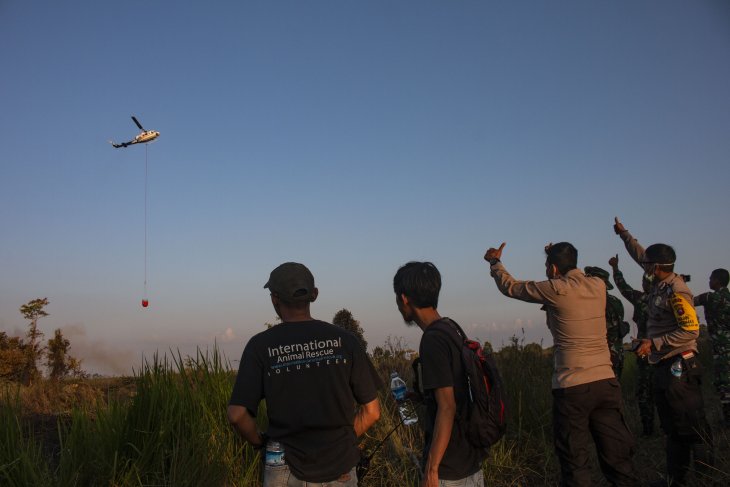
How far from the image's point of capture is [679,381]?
5.05 m

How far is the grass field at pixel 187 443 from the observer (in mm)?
4656

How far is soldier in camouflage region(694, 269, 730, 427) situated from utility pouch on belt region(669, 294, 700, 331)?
2.73 m

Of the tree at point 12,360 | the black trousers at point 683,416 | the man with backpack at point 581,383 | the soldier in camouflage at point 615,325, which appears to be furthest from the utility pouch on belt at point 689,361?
the tree at point 12,360

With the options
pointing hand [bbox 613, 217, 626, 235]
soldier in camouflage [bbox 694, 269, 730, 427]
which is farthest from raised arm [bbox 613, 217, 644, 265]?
soldier in camouflage [bbox 694, 269, 730, 427]

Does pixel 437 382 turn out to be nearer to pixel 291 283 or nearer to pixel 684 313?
pixel 291 283

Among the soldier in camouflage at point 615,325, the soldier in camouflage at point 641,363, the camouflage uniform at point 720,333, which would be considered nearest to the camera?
the camouflage uniform at point 720,333

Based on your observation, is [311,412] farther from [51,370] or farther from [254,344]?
[51,370]

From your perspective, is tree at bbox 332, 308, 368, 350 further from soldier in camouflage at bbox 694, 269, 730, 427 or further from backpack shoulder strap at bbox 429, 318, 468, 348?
backpack shoulder strap at bbox 429, 318, 468, 348

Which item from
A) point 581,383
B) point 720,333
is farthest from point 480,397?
point 720,333

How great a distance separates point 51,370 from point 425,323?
1099 cm

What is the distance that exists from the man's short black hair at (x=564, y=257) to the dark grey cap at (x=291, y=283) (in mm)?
2341

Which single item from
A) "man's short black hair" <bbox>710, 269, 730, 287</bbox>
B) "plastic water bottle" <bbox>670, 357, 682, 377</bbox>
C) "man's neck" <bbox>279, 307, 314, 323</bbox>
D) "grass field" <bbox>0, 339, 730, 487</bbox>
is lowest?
"grass field" <bbox>0, 339, 730, 487</bbox>

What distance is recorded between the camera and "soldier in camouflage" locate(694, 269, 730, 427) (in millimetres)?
7145

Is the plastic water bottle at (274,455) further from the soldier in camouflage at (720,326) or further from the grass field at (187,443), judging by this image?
the soldier in camouflage at (720,326)
